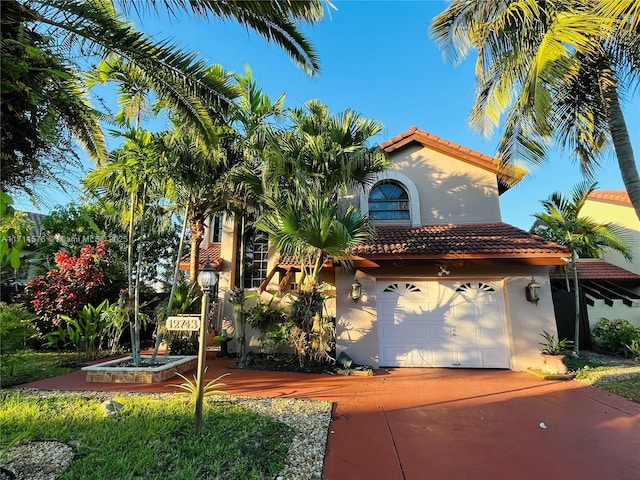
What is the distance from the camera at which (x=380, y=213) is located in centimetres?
1197

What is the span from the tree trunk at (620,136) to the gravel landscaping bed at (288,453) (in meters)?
8.28

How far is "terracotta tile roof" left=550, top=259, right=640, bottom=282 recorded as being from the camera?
14469 mm

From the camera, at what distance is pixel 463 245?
9.19 meters

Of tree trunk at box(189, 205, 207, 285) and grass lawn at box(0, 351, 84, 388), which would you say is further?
tree trunk at box(189, 205, 207, 285)

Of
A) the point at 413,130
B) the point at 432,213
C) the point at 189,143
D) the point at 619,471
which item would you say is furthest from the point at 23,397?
the point at 413,130

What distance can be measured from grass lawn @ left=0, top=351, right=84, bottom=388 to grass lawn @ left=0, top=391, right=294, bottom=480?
2119 millimetres

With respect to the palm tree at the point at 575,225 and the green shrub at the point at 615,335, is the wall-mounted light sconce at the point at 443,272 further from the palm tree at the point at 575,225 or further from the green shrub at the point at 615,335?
the green shrub at the point at 615,335

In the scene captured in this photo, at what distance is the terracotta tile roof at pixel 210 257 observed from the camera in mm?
12031

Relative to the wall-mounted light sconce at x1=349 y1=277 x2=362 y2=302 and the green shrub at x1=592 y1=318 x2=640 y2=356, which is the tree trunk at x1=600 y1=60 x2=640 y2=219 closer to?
the wall-mounted light sconce at x1=349 y1=277 x2=362 y2=302

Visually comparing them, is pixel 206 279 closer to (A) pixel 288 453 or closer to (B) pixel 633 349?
(A) pixel 288 453

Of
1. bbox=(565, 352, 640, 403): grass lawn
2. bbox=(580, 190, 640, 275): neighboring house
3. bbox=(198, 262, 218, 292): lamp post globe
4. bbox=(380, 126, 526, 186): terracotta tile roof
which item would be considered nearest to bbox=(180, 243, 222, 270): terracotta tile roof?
bbox=(198, 262, 218, 292): lamp post globe

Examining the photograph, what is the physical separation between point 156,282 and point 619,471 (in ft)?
65.6

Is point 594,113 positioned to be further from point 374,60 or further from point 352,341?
point 352,341

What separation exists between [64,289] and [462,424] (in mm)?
13159
